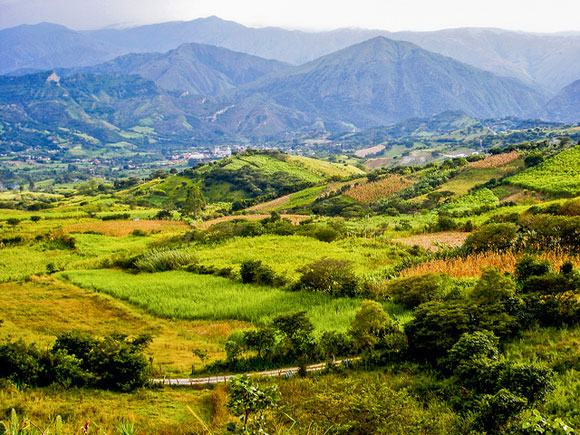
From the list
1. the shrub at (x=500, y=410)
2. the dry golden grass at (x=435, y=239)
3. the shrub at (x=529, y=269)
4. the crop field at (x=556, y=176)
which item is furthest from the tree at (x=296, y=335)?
the crop field at (x=556, y=176)

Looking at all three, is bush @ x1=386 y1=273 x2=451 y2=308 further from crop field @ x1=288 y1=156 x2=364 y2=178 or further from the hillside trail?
crop field @ x1=288 y1=156 x2=364 y2=178

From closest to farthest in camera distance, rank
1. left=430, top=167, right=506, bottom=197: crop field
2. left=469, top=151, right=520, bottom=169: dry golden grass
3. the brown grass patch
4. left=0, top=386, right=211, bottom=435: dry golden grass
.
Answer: left=0, top=386, right=211, bottom=435: dry golden grass, left=430, top=167, right=506, bottom=197: crop field, left=469, top=151, right=520, bottom=169: dry golden grass, the brown grass patch

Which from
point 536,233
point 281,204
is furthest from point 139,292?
point 281,204

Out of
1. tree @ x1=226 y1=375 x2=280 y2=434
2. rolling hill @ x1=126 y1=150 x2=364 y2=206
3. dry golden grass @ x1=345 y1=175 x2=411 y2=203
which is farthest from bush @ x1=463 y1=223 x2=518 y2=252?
rolling hill @ x1=126 y1=150 x2=364 y2=206

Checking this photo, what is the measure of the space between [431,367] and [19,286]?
21.4 m

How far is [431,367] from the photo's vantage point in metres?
10.1

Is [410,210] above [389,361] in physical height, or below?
below

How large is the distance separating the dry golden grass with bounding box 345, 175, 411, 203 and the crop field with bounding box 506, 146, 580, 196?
64.1 ft

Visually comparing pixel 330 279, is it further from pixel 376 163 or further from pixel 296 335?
pixel 376 163

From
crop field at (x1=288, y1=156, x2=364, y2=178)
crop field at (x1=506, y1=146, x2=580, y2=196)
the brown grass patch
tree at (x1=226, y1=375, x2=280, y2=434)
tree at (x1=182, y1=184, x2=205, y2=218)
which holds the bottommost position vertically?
the brown grass patch

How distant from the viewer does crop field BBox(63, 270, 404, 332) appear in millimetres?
15500

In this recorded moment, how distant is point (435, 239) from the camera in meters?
28.1

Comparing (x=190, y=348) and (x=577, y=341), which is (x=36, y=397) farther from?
(x=577, y=341)

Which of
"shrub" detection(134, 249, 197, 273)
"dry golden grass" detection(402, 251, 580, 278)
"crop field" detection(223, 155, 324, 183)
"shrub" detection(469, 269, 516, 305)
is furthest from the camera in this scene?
"crop field" detection(223, 155, 324, 183)
